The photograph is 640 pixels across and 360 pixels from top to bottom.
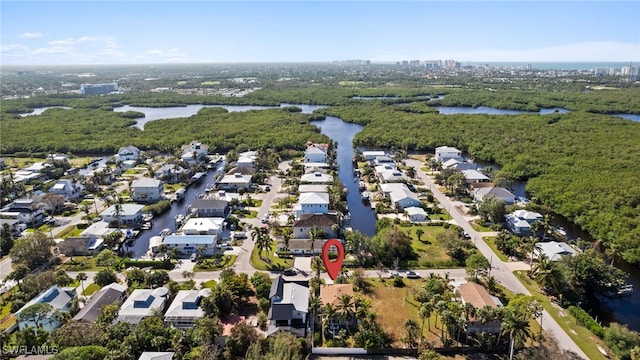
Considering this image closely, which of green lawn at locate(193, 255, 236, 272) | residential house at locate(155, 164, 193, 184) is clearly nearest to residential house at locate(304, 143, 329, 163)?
residential house at locate(155, 164, 193, 184)

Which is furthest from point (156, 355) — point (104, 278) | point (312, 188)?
point (312, 188)

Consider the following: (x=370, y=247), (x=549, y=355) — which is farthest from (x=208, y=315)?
(x=549, y=355)

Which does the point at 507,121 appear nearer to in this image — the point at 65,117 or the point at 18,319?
the point at 18,319

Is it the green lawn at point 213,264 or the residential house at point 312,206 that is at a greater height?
the residential house at point 312,206

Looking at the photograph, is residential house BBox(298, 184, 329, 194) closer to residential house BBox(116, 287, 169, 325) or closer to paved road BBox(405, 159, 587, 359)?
paved road BBox(405, 159, 587, 359)

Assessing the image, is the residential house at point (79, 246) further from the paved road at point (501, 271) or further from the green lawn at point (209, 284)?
the paved road at point (501, 271)

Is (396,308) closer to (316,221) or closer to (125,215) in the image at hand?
(316,221)

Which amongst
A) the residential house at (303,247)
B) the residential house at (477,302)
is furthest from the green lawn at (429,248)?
the residential house at (303,247)
